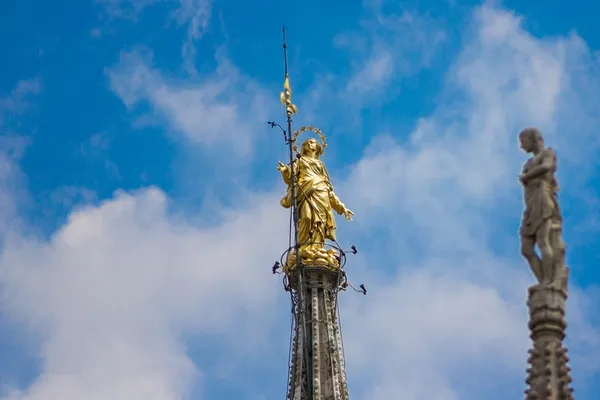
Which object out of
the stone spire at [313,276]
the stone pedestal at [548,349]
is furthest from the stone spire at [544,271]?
the stone spire at [313,276]

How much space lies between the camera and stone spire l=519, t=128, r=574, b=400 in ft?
58.2

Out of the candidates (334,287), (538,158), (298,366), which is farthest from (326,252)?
(538,158)

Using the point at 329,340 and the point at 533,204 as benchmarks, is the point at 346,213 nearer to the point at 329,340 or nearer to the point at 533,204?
the point at 329,340

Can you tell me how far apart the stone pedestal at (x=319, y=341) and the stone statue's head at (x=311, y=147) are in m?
5.86

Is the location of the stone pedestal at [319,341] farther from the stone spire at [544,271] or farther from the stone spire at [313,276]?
the stone spire at [544,271]

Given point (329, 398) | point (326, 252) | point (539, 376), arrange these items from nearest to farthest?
point (539, 376)
point (329, 398)
point (326, 252)

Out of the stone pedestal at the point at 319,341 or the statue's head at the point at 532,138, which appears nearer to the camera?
the statue's head at the point at 532,138

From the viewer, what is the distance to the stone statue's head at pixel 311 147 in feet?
181

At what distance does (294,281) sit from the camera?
168ft

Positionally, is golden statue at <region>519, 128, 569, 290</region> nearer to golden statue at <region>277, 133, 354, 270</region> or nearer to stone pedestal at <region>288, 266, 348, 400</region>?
stone pedestal at <region>288, 266, 348, 400</region>

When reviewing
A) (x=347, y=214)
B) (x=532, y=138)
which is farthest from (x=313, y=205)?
(x=532, y=138)

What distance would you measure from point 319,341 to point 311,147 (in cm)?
894

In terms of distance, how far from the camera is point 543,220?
18.6 metres

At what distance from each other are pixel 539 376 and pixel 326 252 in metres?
34.2
